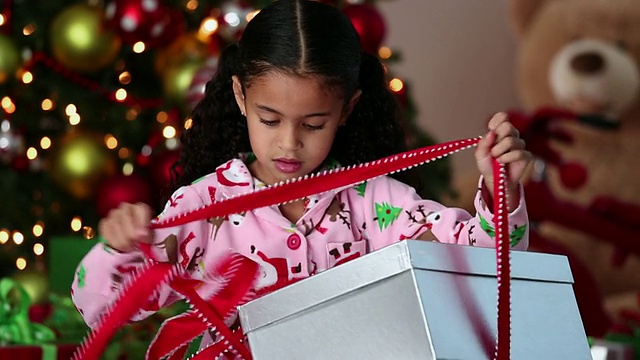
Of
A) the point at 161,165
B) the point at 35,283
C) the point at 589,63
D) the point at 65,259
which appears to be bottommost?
the point at 35,283

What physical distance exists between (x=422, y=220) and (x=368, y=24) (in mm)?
998

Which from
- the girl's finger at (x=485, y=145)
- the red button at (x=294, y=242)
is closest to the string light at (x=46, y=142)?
the red button at (x=294, y=242)

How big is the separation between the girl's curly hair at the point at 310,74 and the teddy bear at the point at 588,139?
105 centimetres

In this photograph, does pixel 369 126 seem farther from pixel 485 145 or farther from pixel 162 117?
pixel 162 117

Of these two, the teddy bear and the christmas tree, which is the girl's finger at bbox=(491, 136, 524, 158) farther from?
the teddy bear

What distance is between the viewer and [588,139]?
8.77 feet

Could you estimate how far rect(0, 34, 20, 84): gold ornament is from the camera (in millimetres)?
2037

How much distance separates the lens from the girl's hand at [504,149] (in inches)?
38.9

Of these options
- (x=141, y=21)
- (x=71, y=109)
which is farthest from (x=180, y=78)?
(x=71, y=109)

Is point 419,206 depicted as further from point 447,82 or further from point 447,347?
point 447,82

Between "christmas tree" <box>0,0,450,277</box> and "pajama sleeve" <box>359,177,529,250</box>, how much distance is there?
874 millimetres

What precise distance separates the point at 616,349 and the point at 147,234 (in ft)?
2.62

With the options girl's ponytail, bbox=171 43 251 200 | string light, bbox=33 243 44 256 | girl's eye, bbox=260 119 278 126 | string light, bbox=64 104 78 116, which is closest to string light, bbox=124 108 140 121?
string light, bbox=64 104 78 116

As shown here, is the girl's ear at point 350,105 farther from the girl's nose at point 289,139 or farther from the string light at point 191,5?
the string light at point 191,5
